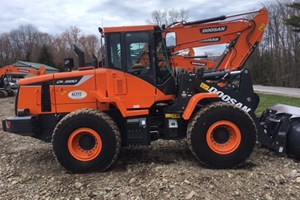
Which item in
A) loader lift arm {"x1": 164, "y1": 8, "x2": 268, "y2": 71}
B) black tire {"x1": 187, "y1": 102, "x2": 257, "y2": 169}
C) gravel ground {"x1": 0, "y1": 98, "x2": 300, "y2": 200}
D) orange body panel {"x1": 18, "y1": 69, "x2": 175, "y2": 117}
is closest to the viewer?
gravel ground {"x1": 0, "y1": 98, "x2": 300, "y2": 200}

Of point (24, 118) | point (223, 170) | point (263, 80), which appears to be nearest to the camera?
point (223, 170)

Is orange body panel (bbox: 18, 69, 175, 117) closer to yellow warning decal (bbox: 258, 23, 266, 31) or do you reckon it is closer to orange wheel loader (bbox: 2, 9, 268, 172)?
orange wheel loader (bbox: 2, 9, 268, 172)

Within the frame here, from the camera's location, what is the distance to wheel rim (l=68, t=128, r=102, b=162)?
6.34 meters

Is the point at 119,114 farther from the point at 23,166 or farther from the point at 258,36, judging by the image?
the point at 258,36

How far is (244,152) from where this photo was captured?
20.4 ft

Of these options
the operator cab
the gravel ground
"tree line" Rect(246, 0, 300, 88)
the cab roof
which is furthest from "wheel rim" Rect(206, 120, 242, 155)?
"tree line" Rect(246, 0, 300, 88)

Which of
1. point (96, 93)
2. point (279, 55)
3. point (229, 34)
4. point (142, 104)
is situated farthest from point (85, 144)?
point (279, 55)

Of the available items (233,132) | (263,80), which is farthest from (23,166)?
(263,80)

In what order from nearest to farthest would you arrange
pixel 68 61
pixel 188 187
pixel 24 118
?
pixel 188 187, pixel 24 118, pixel 68 61

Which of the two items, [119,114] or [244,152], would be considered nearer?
[244,152]

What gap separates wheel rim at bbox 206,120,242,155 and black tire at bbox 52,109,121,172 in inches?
64.5

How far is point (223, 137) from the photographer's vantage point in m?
6.36

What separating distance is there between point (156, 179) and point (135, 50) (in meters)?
2.40

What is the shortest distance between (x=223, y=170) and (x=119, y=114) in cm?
220
